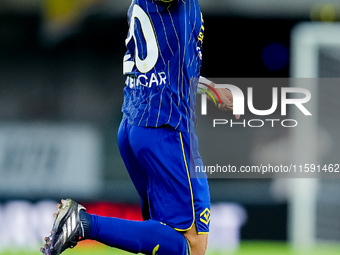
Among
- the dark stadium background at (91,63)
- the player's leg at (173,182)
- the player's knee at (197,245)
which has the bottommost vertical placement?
the player's knee at (197,245)

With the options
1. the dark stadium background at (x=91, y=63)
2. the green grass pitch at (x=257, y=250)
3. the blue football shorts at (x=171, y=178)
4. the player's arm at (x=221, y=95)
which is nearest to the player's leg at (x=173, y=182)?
the blue football shorts at (x=171, y=178)

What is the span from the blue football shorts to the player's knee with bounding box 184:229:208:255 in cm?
3

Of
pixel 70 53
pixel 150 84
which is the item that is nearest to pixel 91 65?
pixel 70 53

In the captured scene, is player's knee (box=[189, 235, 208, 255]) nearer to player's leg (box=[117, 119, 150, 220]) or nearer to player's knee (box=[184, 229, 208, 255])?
player's knee (box=[184, 229, 208, 255])

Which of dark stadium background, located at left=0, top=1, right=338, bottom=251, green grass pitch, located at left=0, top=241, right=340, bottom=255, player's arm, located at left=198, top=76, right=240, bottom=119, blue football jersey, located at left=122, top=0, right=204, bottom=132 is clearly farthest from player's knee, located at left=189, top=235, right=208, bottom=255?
dark stadium background, located at left=0, top=1, right=338, bottom=251

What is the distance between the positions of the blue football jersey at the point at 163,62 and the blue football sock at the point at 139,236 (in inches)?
19.4

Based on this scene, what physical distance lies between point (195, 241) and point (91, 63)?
5662 mm

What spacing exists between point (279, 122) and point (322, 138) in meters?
0.56

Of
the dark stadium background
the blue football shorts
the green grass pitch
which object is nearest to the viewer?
the blue football shorts

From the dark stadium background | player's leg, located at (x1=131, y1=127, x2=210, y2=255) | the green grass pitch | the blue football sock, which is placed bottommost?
the green grass pitch

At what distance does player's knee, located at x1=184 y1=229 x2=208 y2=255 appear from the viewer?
3635 mm

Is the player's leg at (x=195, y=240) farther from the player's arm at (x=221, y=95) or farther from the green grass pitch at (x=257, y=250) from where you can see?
the green grass pitch at (x=257, y=250)

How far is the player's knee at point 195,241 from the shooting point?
11.9 feet

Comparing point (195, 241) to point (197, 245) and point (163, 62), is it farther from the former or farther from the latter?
point (163, 62)
